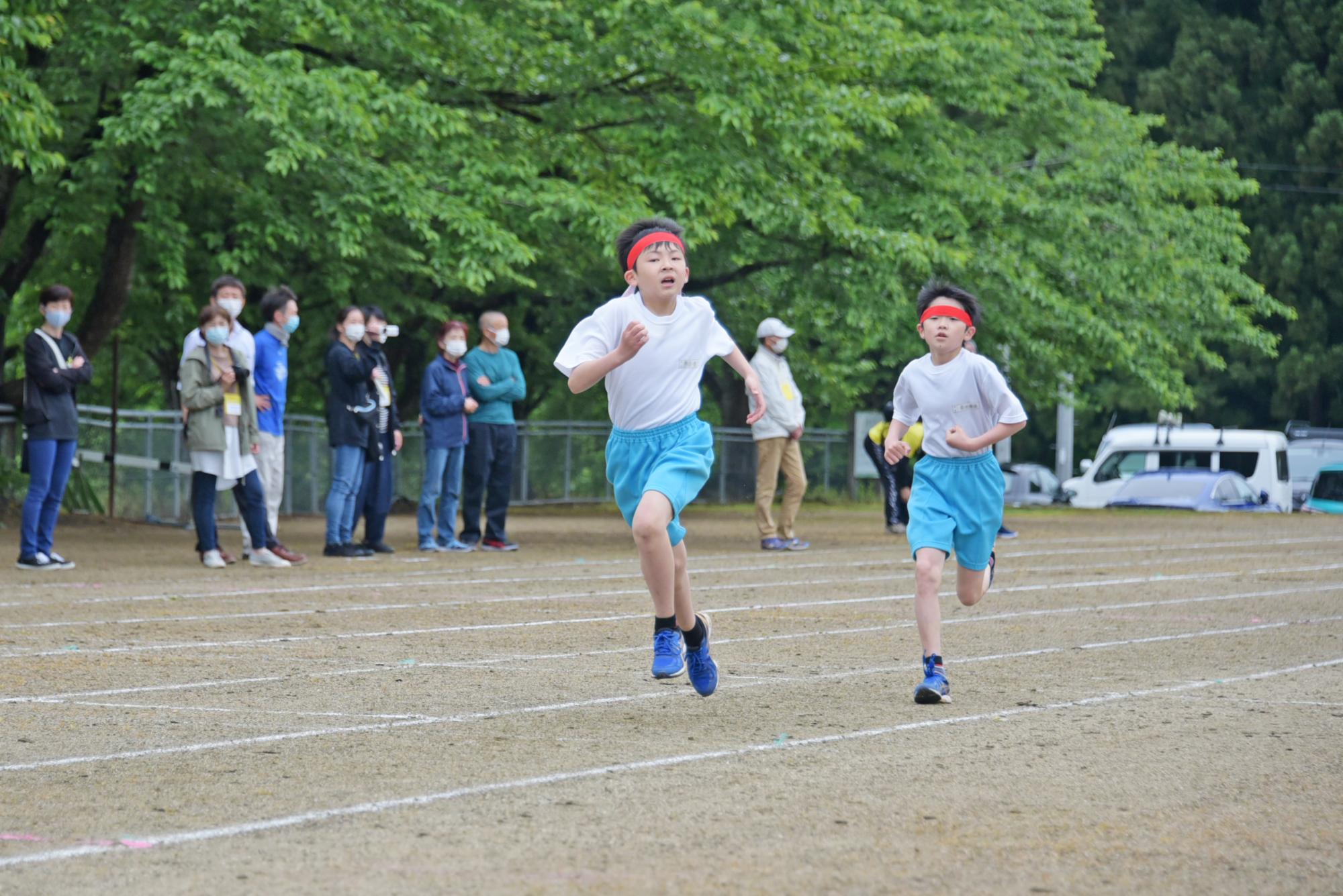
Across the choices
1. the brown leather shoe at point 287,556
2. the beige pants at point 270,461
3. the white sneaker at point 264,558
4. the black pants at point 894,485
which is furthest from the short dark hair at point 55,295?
the black pants at point 894,485

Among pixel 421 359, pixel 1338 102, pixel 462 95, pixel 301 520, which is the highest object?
pixel 1338 102

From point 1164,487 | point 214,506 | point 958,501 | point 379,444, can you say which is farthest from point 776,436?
point 1164,487

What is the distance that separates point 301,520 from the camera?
2564 cm

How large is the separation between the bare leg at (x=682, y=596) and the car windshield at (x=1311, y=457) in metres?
40.4

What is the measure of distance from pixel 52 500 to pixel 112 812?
9.69 meters

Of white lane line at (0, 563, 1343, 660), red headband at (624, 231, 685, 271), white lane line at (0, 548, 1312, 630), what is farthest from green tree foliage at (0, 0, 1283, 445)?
red headband at (624, 231, 685, 271)

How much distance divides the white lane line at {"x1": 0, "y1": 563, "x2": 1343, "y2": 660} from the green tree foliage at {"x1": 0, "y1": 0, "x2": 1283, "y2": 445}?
607 cm

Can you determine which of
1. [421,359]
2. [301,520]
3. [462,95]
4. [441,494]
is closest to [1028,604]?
[441,494]

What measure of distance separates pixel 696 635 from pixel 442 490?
9.79 meters

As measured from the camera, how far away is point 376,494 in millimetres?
16766

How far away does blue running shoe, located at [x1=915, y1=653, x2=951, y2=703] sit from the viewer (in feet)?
25.4

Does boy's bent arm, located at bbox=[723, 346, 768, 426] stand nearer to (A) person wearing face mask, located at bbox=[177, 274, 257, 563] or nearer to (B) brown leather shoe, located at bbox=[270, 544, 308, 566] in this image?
(A) person wearing face mask, located at bbox=[177, 274, 257, 563]

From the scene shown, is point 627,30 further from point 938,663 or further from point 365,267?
point 938,663

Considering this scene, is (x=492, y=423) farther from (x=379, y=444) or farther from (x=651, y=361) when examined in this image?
(x=651, y=361)
